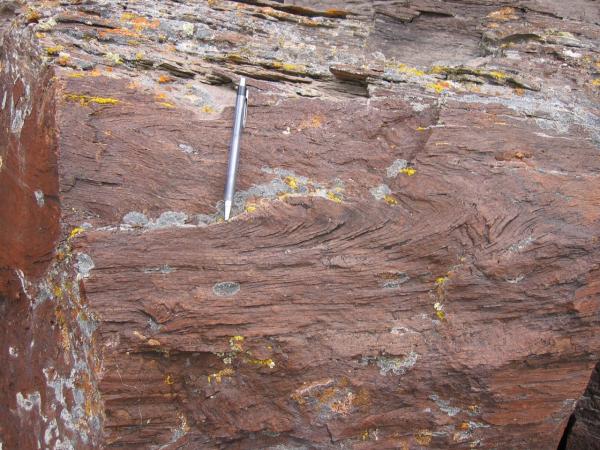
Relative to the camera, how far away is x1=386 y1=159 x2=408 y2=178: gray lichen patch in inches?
151

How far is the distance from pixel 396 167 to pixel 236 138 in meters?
0.99

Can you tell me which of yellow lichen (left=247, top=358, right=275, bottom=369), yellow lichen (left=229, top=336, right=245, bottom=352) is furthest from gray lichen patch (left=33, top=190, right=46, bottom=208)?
yellow lichen (left=247, top=358, right=275, bottom=369)

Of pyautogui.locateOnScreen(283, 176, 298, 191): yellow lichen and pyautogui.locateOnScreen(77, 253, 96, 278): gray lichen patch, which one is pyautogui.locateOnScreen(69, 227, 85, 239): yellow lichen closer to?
pyautogui.locateOnScreen(77, 253, 96, 278): gray lichen patch

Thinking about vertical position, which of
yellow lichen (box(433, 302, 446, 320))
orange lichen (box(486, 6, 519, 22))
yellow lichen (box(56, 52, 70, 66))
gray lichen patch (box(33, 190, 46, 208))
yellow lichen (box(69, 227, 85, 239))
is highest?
orange lichen (box(486, 6, 519, 22))

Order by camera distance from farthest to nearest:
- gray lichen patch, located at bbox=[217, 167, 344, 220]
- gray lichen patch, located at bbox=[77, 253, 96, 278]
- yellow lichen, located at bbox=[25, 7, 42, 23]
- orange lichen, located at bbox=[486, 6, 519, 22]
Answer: orange lichen, located at bbox=[486, 6, 519, 22] < yellow lichen, located at bbox=[25, 7, 42, 23] < gray lichen patch, located at bbox=[217, 167, 344, 220] < gray lichen patch, located at bbox=[77, 253, 96, 278]

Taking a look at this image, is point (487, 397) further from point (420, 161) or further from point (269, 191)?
point (269, 191)

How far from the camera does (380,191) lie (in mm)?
3781

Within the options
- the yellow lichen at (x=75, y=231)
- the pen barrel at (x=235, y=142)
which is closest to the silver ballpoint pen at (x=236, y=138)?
the pen barrel at (x=235, y=142)

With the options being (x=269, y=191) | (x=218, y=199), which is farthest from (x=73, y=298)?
(x=269, y=191)

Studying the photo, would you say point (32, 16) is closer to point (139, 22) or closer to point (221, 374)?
point (139, 22)

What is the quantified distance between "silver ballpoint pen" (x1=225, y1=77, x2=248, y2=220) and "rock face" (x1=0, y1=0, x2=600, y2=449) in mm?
86

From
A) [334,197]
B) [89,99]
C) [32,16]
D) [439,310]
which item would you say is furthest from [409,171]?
[32,16]

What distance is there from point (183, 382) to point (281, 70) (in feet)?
6.91

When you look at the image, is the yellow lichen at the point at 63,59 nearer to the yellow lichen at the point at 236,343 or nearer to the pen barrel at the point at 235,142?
the pen barrel at the point at 235,142
